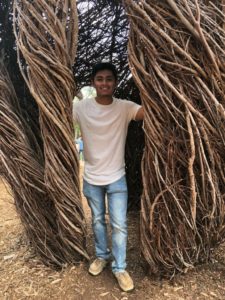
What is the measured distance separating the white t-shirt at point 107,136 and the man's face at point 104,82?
0.10 m

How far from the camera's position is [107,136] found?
2.95m

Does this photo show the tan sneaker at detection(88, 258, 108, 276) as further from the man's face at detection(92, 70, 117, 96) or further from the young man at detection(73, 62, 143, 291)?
the man's face at detection(92, 70, 117, 96)

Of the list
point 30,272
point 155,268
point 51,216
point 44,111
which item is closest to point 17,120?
point 44,111

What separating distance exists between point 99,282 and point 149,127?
127cm

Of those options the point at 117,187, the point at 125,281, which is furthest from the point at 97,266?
the point at 117,187

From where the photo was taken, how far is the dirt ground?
2.82 m

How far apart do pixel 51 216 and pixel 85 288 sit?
1.94ft

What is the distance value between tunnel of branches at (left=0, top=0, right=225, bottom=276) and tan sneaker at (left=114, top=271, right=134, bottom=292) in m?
0.19

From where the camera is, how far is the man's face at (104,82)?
295 cm

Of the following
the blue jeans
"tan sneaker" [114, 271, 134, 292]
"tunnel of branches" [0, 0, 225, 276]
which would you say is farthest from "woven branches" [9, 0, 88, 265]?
"tan sneaker" [114, 271, 134, 292]

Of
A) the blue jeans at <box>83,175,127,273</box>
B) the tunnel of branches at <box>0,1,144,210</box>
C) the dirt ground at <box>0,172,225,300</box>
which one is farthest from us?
the tunnel of branches at <box>0,1,144,210</box>

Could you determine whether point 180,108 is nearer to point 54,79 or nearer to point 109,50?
point 54,79

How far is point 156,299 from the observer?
2748mm

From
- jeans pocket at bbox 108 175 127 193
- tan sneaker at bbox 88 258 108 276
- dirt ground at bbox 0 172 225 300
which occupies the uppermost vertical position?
jeans pocket at bbox 108 175 127 193
